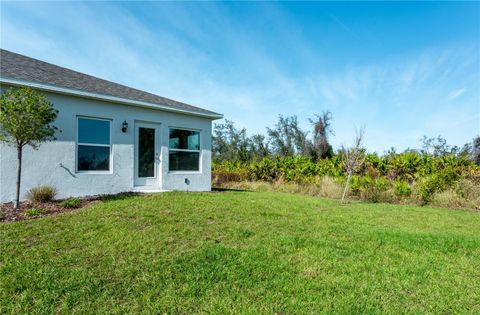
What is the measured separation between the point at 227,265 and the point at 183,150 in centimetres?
726

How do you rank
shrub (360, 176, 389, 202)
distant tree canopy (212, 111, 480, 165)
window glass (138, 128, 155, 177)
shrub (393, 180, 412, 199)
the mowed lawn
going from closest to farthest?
the mowed lawn
window glass (138, 128, 155, 177)
shrub (393, 180, 412, 199)
shrub (360, 176, 389, 202)
distant tree canopy (212, 111, 480, 165)

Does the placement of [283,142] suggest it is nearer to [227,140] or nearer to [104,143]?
[227,140]

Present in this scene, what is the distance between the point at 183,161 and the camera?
414 inches

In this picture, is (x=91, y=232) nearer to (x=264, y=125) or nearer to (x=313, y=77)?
(x=313, y=77)

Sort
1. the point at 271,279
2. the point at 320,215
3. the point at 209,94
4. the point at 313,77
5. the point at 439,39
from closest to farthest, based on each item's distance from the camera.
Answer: the point at 271,279
the point at 320,215
the point at 439,39
the point at 313,77
the point at 209,94

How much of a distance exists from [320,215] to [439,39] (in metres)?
9.01

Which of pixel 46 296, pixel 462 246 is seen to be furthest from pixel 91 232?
pixel 462 246

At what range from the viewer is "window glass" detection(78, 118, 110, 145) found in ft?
27.1

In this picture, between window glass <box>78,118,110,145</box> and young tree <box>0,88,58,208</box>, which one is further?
window glass <box>78,118,110,145</box>

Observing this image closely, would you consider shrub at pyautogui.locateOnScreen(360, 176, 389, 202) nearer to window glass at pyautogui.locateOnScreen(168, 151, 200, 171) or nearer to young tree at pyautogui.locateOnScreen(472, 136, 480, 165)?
window glass at pyautogui.locateOnScreen(168, 151, 200, 171)

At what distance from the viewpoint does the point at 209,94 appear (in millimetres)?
16438

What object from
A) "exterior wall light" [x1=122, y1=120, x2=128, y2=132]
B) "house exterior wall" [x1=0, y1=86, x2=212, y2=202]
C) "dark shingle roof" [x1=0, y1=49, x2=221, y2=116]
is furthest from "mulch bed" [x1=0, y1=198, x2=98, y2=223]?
"dark shingle roof" [x1=0, y1=49, x2=221, y2=116]

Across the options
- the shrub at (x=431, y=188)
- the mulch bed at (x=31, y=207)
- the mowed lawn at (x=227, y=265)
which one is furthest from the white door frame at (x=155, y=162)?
the shrub at (x=431, y=188)

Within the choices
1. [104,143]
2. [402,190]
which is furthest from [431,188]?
[104,143]
